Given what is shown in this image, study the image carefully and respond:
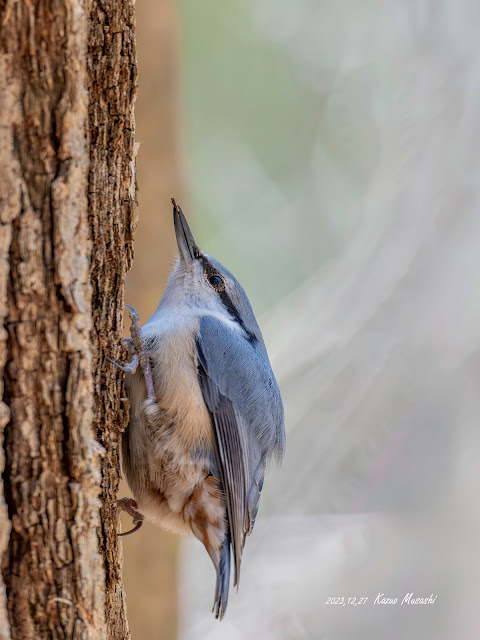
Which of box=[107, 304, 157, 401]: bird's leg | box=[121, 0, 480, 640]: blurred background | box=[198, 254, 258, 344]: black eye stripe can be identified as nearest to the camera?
box=[107, 304, 157, 401]: bird's leg

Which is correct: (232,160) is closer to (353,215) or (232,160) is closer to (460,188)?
(353,215)

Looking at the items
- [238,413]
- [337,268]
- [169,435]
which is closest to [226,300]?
[238,413]

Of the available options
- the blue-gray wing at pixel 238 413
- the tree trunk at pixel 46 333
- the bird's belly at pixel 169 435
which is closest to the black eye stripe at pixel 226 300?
the blue-gray wing at pixel 238 413

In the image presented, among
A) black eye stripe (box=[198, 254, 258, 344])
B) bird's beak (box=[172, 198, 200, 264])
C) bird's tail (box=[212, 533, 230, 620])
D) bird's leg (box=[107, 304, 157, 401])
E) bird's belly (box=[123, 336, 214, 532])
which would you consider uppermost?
bird's beak (box=[172, 198, 200, 264])

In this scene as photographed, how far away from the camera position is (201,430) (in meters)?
2.09

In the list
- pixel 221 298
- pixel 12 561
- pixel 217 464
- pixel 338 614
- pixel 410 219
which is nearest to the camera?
pixel 12 561

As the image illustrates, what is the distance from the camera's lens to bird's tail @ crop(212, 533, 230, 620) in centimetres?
208

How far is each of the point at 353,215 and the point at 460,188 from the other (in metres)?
0.50

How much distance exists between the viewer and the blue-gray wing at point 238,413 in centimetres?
212

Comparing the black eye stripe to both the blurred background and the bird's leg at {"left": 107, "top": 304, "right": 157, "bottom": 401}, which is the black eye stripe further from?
the bird's leg at {"left": 107, "top": 304, "right": 157, "bottom": 401}

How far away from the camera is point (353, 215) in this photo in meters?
3.18

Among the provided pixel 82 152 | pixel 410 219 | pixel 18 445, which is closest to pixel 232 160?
pixel 410 219

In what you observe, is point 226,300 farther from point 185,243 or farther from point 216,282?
point 185,243

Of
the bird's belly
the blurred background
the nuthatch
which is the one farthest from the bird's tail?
the blurred background
